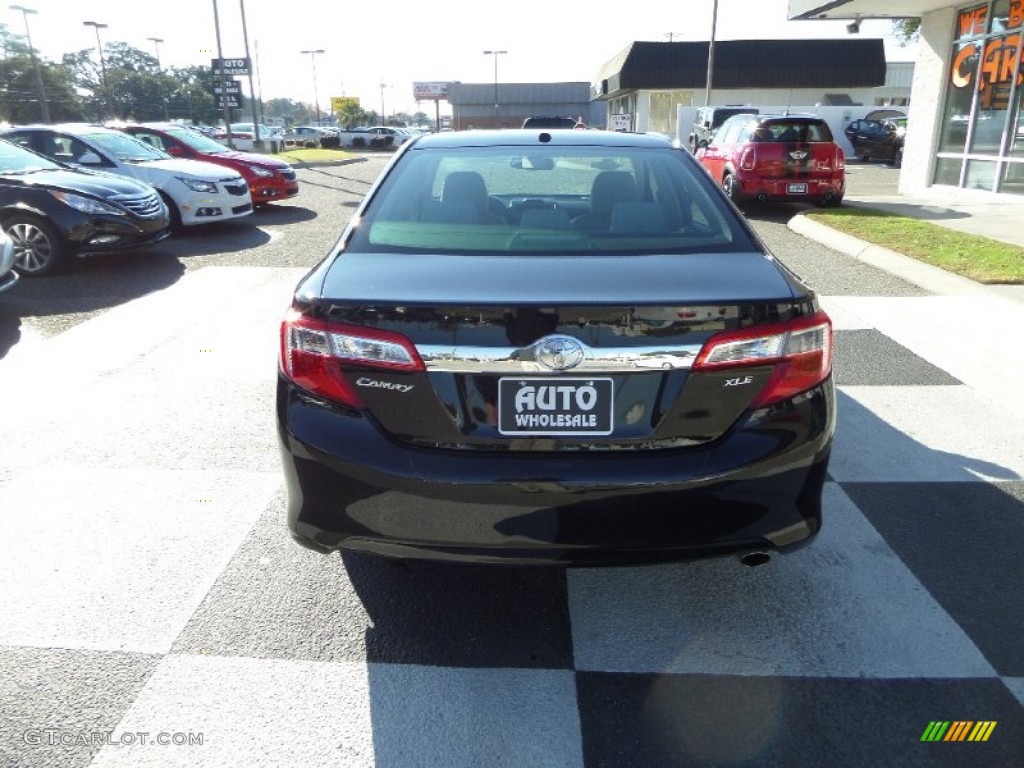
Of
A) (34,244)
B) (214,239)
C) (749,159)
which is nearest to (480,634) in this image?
(34,244)

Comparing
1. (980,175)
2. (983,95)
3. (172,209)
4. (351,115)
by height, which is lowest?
(172,209)

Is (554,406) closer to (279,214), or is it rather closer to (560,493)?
(560,493)

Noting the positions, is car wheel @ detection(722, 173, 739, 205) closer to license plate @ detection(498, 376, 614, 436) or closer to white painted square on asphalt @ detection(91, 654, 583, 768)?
license plate @ detection(498, 376, 614, 436)

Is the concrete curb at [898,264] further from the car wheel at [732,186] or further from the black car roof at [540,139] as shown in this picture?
the black car roof at [540,139]

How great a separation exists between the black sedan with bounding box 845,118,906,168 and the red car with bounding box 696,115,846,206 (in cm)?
1704

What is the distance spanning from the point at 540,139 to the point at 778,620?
2243 millimetres

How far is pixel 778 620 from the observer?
2.73 m

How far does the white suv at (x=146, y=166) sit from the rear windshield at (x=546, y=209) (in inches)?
343

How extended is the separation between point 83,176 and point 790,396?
9122 mm

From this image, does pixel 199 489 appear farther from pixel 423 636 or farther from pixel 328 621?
pixel 423 636

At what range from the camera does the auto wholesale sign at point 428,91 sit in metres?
78.5

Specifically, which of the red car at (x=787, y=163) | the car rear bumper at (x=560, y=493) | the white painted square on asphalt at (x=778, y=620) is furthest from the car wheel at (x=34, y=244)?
the red car at (x=787, y=163)

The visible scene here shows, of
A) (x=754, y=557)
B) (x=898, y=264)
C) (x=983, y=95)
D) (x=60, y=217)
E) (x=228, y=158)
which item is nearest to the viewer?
(x=754, y=557)

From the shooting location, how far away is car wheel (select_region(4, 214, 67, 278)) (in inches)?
327
